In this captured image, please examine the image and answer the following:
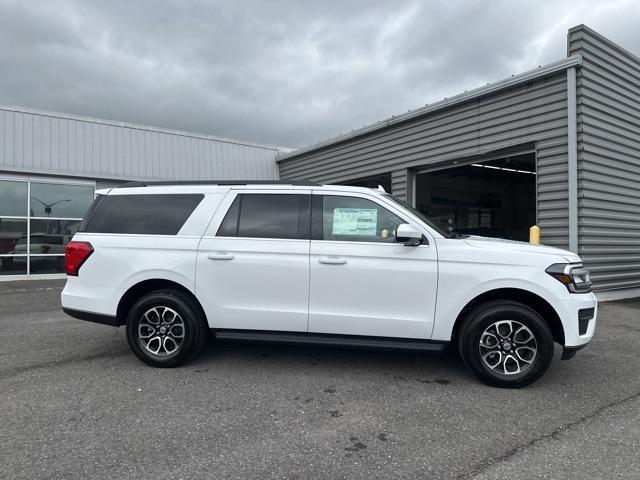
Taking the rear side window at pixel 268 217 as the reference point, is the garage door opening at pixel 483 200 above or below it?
above

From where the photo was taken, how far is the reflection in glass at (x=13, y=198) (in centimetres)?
1258

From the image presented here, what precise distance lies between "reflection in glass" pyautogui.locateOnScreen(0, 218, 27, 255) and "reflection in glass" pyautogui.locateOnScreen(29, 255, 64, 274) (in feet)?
1.35

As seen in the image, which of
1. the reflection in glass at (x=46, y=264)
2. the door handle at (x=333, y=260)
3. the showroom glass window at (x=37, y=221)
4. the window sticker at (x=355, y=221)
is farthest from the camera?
the reflection in glass at (x=46, y=264)

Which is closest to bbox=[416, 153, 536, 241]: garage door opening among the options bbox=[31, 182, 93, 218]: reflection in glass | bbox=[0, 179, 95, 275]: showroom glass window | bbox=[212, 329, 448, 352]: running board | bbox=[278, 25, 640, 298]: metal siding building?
bbox=[278, 25, 640, 298]: metal siding building

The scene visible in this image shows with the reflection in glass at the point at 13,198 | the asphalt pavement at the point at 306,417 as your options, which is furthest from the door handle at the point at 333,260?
the reflection in glass at the point at 13,198

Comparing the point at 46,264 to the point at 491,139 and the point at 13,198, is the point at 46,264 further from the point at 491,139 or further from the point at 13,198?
the point at 491,139

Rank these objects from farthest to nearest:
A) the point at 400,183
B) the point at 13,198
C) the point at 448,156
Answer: the point at 13,198, the point at 400,183, the point at 448,156

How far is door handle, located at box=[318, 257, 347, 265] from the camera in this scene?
4.16m

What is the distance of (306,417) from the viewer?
3.36 meters

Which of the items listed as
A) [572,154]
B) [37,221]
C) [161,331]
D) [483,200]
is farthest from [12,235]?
[483,200]

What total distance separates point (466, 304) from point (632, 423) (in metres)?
1.48

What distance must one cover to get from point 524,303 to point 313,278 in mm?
2002

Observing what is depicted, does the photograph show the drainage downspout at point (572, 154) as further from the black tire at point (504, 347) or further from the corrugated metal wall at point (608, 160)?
the black tire at point (504, 347)

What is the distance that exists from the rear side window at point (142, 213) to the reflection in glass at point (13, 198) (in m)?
10.2
